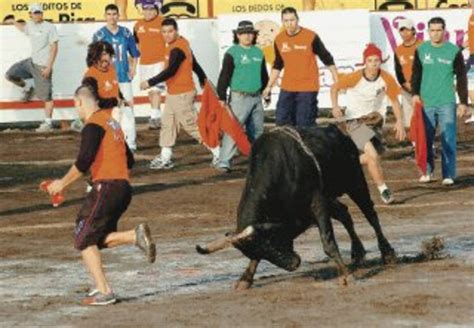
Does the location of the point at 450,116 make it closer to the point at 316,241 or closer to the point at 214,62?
the point at 316,241

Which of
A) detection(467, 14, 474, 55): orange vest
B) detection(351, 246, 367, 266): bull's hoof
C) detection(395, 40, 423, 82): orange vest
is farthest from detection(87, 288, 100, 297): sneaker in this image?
detection(467, 14, 474, 55): orange vest

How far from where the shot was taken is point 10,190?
2219 cm

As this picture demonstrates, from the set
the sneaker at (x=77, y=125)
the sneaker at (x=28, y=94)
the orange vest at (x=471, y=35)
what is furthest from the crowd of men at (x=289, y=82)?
the orange vest at (x=471, y=35)

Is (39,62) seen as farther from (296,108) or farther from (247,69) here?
(296,108)

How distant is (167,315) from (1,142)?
54.6ft

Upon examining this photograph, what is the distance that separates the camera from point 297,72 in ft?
72.2

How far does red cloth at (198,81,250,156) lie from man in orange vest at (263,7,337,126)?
98 centimetres

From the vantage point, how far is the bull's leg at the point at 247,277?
13.5 meters

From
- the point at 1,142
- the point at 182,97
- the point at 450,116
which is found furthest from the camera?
the point at 1,142

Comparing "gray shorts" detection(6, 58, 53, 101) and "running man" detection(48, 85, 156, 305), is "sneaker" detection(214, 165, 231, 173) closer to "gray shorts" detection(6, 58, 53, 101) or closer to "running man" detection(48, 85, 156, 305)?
"gray shorts" detection(6, 58, 53, 101)

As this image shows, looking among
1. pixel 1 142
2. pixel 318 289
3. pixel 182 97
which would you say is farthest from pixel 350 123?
pixel 1 142

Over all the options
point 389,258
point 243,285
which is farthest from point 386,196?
point 243,285

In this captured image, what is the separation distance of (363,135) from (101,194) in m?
6.59

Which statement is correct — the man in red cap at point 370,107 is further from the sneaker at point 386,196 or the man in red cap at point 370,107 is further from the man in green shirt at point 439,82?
the man in green shirt at point 439,82
